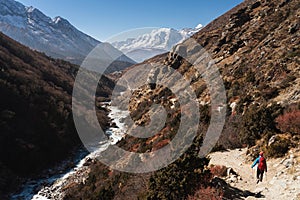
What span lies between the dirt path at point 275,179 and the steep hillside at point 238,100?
1.08 metres

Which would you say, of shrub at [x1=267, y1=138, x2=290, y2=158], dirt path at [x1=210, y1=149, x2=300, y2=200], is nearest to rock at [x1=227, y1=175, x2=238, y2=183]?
dirt path at [x1=210, y1=149, x2=300, y2=200]

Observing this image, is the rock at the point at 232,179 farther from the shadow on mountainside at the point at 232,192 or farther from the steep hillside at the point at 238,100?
the steep hillside at the point at 238,100

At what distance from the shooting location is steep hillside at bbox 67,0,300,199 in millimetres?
11008

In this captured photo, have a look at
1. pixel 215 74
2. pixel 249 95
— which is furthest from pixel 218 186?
pixel 215 74

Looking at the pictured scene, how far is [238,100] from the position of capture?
80.8ft

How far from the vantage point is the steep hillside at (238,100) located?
11.0m

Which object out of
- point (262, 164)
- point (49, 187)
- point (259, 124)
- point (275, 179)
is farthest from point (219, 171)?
point (49, 187)

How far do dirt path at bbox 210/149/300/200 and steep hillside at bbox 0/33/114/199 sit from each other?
25.1 meters

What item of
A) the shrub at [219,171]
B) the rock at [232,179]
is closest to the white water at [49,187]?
the shrub at [219,171]

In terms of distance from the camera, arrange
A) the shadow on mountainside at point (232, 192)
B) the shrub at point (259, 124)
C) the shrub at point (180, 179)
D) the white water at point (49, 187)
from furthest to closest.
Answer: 1. the white water at point (49, 187)
2. the shrub at point (259, 124)
3. the shadow on mountainside at point (232, 192)
4. the shrub at point (180, 179)

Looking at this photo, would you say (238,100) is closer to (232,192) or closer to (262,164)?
(262,164)

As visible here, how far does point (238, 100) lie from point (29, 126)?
99.3 ft

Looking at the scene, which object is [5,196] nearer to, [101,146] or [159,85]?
[101,146]

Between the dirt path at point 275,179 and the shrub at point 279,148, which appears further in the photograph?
the shrub at point 279,148
